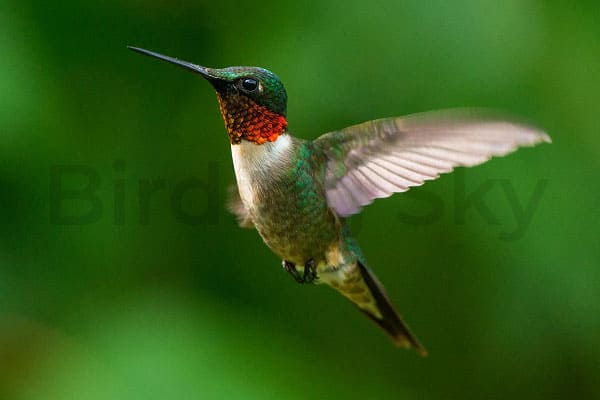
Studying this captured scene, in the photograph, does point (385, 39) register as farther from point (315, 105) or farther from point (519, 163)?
point (519, 163)

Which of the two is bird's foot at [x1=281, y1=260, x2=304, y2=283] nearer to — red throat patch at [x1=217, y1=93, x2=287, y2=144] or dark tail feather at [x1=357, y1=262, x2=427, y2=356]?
dark tail feather at [x1=357, y1=262, x2=427, y2=356]

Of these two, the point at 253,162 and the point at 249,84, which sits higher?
the point at 249,84

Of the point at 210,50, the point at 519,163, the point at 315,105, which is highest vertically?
the point at 210,50

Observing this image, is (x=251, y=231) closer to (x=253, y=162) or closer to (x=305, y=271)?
(x=305, y=271)

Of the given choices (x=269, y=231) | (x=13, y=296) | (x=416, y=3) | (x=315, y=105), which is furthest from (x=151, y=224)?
(x=416, y=3)

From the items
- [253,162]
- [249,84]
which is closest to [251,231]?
[253,162]

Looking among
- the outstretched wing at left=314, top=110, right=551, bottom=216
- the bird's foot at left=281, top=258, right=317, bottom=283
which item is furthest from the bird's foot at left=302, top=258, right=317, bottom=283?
the outstretched wing at left=314, top=110, right=551, bottom=216
